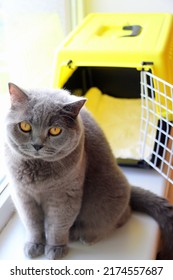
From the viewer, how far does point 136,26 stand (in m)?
1.41

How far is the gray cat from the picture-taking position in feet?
2.44

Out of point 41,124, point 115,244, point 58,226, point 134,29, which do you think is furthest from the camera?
point 134,29

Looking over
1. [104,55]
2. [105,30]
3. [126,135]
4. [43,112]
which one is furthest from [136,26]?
[43,112]

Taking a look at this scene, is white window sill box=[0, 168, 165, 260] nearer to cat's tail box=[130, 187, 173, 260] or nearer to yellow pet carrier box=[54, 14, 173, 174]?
cat's tail box=[130, 187, 173, 260]

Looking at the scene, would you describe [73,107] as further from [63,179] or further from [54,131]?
[63,179]

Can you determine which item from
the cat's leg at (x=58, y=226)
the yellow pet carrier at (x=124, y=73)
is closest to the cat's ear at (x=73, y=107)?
the cat's leg at (x=58, y=226)

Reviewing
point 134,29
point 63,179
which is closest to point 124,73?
point 134,29

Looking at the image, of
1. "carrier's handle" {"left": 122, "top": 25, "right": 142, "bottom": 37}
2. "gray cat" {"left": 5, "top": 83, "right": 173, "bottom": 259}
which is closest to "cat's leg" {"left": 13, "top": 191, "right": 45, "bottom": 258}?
"gray cat" {"left": 5, "top": 83, "right": 173, "bottom": 259}

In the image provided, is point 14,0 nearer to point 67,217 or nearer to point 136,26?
point 136,26

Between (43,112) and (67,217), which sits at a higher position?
(43,112)

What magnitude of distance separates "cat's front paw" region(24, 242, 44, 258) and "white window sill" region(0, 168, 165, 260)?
0.01m

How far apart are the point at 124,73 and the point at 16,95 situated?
0.89 meters

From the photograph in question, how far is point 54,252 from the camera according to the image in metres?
0.91

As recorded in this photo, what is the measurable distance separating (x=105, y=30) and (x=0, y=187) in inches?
28.3
